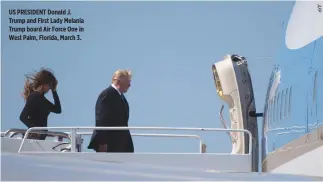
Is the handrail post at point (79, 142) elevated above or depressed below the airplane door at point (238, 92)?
below

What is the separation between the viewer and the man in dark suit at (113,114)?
679 centimetres

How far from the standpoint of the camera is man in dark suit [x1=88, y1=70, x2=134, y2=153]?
6785mm

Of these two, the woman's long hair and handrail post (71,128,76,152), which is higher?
the woman's long hair

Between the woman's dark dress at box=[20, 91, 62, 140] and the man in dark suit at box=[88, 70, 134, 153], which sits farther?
the woman's dark dress at box=[20, 91, 62, 140]

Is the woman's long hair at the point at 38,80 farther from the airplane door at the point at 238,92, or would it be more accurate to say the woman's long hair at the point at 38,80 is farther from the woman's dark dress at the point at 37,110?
the airplane door at the point at 238,92

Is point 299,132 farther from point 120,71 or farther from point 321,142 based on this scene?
point 120,71

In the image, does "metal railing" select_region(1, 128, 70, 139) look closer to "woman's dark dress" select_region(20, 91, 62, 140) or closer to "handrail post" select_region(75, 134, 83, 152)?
"woman's dark dress" select_region(20, 91, 62, 140)

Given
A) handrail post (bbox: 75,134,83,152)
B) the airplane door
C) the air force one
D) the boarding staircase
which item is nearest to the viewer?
the air force one

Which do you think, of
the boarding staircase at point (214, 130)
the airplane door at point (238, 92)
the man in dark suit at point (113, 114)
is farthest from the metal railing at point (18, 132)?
the airplane door at point (238, 92)

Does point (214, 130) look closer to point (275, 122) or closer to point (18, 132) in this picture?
point (275, 122)

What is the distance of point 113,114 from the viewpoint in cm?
685

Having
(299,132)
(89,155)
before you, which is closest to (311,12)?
(299,132)

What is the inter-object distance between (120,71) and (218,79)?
273 cm

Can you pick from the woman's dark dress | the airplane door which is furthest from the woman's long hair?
the airplane door
